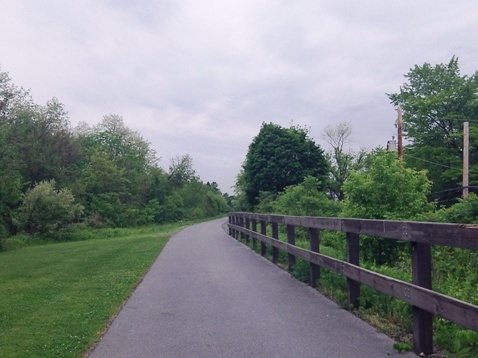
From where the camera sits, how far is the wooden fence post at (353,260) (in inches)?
281

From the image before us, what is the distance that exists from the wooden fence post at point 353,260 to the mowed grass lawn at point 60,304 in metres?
3.31

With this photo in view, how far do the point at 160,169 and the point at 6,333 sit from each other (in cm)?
8440

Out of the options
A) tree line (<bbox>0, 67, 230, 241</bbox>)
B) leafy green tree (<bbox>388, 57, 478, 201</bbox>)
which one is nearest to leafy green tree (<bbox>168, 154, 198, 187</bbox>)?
tree line (<bbox>0, 67, 230, 241</bbox>)

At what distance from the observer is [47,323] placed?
7312 millimetres

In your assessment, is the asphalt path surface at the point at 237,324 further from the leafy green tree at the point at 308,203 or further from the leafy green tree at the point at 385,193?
the leafy green tree at the point at 308,203

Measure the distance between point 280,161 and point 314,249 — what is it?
36659 millimetres

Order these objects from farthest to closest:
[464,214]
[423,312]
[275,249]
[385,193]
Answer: [275,249], [385,193], [464,214], [423,312]

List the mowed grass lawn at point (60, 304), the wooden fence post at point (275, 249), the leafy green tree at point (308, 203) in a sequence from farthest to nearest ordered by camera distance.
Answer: the leafy green tree at point (308, 203) → the wooden fence post at point (275, 249) → the mowed grass lawn at point (60, 304)

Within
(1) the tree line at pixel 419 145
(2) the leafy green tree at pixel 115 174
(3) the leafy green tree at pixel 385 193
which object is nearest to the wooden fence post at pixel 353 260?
(3) the leafy green tree at pixel 385 193

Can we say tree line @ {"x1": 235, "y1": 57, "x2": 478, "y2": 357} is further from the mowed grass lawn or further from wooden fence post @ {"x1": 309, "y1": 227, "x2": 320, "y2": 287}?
the mowed grass lawn

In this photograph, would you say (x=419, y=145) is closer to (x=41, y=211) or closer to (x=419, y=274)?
(x=41, y=211)

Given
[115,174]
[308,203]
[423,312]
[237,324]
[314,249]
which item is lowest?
[237,324]

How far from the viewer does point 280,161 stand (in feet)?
150

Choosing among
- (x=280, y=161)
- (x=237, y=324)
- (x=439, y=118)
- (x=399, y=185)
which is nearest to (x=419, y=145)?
(x=439, y=118)
